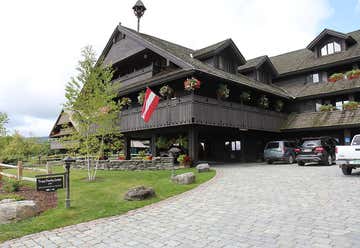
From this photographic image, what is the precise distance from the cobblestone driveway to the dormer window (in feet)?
72.1

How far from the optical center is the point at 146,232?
5891mm

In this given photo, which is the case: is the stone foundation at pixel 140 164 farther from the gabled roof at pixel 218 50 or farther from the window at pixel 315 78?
the window at pixel 315 78

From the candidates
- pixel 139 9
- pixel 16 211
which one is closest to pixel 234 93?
pixel 139 9

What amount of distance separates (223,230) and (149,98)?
1223 centimetres

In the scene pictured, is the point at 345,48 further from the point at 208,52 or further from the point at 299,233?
the point at 299,233

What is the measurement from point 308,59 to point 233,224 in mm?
27552

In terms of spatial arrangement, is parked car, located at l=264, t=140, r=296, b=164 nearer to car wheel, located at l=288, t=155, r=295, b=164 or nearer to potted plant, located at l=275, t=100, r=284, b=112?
car wheel, located at l=288, t=155, r=295, b=164

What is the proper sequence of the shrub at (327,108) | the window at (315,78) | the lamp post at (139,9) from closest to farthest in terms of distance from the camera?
the shrub at (327,108), the window at (315,78), the lamp post at (139,9)

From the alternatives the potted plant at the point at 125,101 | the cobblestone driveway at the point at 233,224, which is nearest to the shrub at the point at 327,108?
the potted plant at the point at 125,101

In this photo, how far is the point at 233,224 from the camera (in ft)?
20.1

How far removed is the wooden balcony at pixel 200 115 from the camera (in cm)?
1736

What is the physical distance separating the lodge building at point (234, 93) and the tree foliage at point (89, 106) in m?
4.39

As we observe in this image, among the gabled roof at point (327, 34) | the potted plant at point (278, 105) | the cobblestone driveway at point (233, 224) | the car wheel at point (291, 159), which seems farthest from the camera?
the gabled roof at point (327, 34)

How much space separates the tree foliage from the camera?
13922 mm
